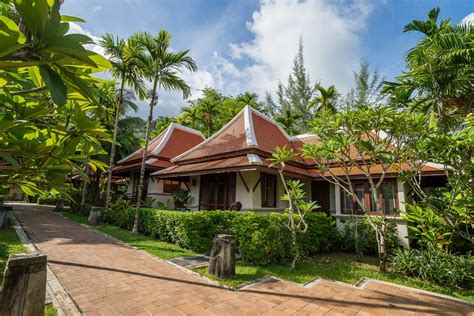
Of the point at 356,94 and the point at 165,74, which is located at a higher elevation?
the point at 356,94

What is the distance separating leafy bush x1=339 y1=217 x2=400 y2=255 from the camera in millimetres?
8836

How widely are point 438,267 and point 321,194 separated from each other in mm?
7444

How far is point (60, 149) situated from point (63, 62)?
0.62 m

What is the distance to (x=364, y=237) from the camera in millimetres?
9117

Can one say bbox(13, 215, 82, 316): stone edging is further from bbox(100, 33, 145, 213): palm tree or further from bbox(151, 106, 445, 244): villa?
bbox(100, 33, 145, 213): palm tree

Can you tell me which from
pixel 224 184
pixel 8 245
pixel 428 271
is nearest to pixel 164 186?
pixel 224 184

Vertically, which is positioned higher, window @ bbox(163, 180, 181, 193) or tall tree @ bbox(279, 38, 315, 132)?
tall tree @ bbox(279, 38, 315, 132)

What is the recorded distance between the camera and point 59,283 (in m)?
4.80

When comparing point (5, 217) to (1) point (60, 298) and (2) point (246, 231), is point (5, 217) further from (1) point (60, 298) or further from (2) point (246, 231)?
(2) point (246, 231)

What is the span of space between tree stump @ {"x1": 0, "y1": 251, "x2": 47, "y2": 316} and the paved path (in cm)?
99

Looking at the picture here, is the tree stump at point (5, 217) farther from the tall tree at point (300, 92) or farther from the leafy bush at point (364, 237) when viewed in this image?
the tall tree at point (300, 92)

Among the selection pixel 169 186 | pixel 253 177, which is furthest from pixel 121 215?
pixel 253 177

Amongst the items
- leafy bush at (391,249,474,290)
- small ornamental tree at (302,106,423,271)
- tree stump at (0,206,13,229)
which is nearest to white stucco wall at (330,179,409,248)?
leafy bush at (391,249,474,290)

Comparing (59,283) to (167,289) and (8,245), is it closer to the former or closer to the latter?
(167,289)
